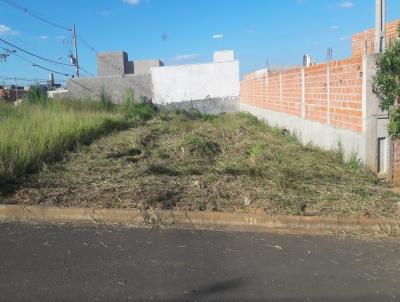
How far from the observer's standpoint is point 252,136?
1141 centimetres

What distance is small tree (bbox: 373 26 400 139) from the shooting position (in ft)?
20.5

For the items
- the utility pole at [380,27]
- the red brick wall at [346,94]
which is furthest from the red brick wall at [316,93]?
the utility pole at [380,27]

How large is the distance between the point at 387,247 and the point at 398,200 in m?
1.30

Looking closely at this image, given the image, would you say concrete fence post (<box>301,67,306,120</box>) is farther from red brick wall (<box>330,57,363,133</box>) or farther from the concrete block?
the concrete block

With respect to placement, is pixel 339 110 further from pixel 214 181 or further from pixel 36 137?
pixel 36 137

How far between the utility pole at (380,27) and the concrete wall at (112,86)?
20.1 metres

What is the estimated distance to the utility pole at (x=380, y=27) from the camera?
6.89 meters

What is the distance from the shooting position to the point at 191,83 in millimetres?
26281

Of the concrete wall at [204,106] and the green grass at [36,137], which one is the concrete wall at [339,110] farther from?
the concrete wall at [204,106]

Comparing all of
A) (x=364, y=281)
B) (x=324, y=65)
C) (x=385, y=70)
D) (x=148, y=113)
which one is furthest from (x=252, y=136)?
(x=148, y=113)

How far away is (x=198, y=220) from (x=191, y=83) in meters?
21.5

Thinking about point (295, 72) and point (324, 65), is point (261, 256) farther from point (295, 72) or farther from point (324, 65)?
point (295, 72)

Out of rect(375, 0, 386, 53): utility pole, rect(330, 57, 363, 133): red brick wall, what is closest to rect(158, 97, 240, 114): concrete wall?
rect(330, 57, 363, 133): red brick wall

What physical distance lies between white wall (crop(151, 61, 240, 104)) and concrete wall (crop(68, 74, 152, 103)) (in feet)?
2.42
